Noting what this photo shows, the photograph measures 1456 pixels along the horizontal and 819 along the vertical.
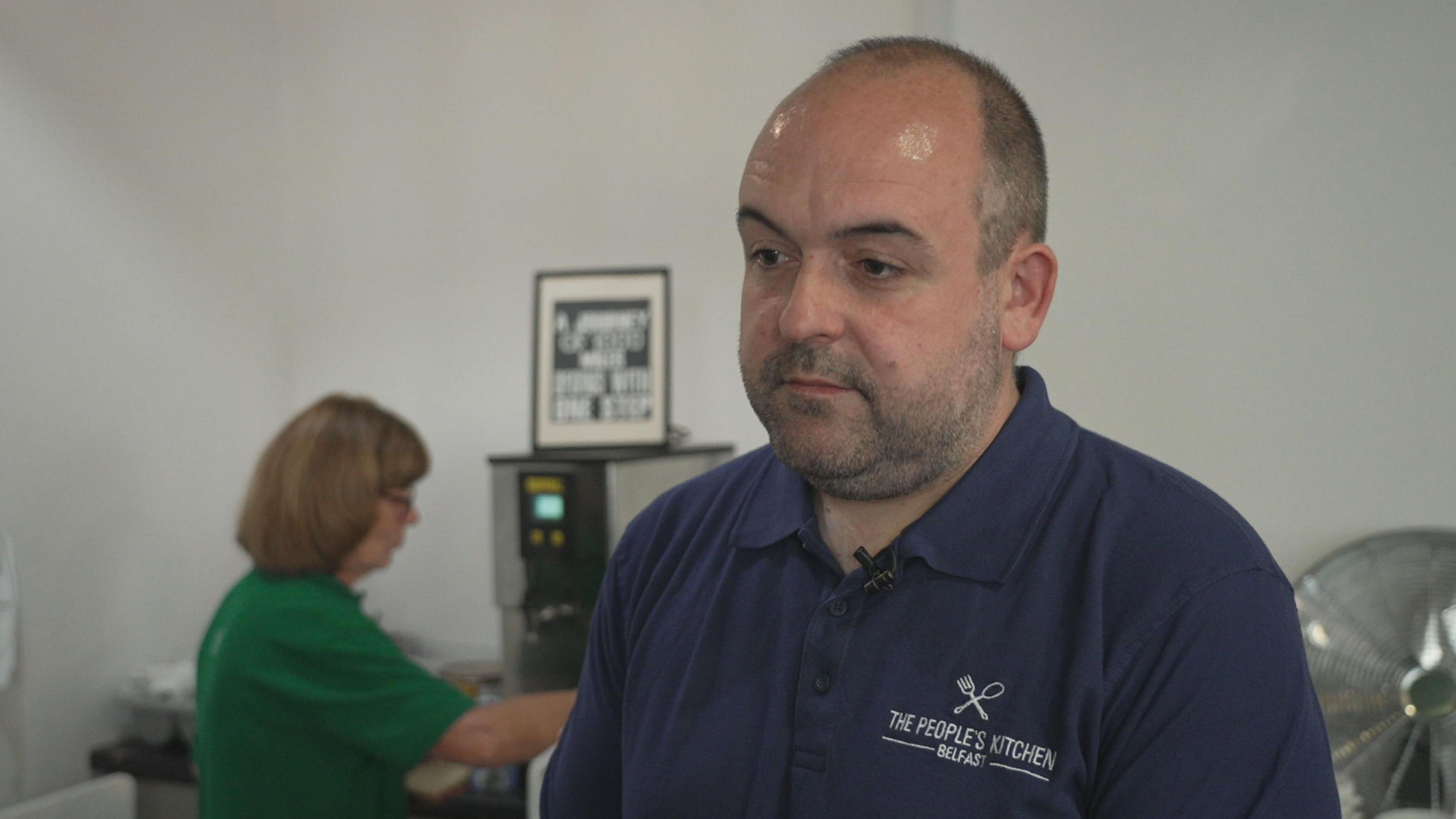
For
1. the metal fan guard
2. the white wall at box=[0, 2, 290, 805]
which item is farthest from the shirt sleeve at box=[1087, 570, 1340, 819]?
the white wall at box=[0, 2, 290, 805]

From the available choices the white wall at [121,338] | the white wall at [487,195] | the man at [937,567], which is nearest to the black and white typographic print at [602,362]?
the white wall at [487,195]

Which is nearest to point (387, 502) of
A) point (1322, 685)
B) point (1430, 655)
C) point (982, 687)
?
point (982, 687)

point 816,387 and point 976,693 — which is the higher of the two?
point 816,387

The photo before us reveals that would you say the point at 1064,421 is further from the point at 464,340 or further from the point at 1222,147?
the point at 464,340

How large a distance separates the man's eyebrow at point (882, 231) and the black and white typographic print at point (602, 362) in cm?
186

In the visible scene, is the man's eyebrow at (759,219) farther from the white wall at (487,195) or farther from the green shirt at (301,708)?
the white wall at (487,195)

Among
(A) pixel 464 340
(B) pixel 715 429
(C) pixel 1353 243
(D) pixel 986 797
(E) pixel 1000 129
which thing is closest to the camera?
(D) pixel 986 797

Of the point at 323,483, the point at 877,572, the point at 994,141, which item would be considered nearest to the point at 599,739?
the point at 877,572

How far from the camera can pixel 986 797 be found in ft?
2.91

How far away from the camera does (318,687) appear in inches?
77.9

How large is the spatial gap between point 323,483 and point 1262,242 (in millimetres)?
1866

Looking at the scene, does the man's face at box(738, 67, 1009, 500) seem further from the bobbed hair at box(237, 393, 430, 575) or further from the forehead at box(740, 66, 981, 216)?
the bobbed hair at box(237, 393, 430, 575)

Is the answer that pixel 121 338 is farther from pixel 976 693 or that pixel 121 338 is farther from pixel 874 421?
pixel 976 693

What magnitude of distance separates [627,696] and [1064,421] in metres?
0.51
